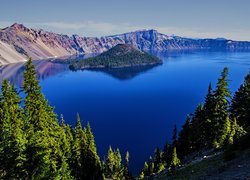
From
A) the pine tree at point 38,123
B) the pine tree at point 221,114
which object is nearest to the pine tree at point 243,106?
the pine tree at point 221,114

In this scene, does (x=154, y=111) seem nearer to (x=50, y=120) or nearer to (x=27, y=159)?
(x=50, y=120)

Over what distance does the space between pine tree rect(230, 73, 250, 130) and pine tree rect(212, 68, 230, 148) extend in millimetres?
9723

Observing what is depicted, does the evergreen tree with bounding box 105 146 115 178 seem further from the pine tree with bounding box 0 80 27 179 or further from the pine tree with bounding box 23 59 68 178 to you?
the pine tree with bounding box 0 80 27 179

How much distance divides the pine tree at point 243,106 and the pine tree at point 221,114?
972cm

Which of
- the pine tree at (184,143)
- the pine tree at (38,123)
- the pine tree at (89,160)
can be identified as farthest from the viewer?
the pine tree at (184,143)

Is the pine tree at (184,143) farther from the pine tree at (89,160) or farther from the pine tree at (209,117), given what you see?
the pine tree at (89,160)

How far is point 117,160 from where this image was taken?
248ft

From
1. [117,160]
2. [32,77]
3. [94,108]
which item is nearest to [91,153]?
[117,160]

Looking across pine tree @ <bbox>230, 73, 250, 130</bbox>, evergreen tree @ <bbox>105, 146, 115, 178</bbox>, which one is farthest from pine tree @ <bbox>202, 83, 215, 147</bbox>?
evergreen tree @ <bbox>105, 146, 115, 178</bbox>

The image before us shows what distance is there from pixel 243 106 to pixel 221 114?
36.8 ft

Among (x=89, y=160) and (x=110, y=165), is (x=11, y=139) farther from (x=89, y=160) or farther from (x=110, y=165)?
(x=110, y=165)

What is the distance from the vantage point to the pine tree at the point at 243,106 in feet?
184

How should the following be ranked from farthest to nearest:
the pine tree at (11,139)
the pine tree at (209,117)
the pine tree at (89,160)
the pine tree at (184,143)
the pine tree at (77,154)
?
1. the pine tree at (184,143)
2. the pine tree at (89,160)
3. the pine tree at (77,154)
4. the pine tree at (209,117)
5. the pine tree at (11,139)

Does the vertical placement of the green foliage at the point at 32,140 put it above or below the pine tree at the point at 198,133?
above
